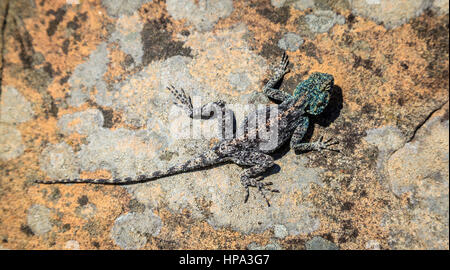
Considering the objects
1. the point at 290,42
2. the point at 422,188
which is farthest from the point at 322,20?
the point at 422,188

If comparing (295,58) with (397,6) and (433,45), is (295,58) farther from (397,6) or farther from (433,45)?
(433,45)

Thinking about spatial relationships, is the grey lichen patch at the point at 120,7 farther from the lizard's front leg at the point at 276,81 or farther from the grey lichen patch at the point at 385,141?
the grey lichen patch at the point at 385,141

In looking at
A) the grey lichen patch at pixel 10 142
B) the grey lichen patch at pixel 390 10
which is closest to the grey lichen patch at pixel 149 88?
the grey lichen patch at pixel 10 142

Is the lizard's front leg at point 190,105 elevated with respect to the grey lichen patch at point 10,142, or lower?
elevated

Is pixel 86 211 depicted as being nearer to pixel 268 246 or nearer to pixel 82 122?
pixel 82 122

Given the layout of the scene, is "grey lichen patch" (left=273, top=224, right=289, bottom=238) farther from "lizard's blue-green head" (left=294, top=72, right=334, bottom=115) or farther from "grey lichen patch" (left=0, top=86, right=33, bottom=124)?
"grey lichen patch" (left=0, top=86, right=33, bottom=124)
